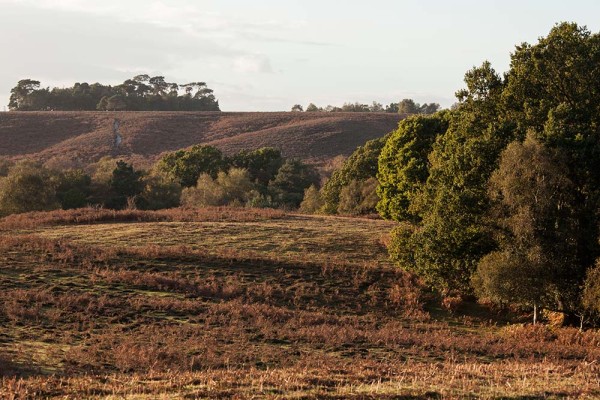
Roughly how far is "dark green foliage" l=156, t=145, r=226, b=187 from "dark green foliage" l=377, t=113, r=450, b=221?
143 feet

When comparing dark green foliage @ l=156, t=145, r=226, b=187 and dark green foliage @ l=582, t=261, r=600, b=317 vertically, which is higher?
dark green foliage @ l=156, t=145, r=226, b=187

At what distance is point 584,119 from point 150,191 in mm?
58525

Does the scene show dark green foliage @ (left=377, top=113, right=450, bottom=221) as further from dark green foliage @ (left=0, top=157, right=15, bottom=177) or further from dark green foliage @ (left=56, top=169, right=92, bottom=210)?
dark green foliage @ (left=0, top=157, right=15, bottom=177)

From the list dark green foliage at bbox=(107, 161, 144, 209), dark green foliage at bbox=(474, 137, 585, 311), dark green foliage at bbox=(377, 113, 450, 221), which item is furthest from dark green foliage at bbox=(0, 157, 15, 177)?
dark green foliage at bbox=(474, 137, 585, 311)

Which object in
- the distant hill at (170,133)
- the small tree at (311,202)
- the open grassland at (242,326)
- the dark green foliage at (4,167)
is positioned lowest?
the open grassland at (242,326)

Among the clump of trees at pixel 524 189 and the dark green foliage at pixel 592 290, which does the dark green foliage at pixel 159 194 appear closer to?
the clump of trees at pixel 524 189

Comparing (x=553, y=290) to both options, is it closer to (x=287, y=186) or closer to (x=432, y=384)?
(x=432, y=384)

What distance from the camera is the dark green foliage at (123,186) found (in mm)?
77938

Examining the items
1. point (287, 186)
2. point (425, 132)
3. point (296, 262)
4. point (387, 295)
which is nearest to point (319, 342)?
point (387, 295)

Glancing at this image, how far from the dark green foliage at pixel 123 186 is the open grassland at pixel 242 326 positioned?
2608 cm

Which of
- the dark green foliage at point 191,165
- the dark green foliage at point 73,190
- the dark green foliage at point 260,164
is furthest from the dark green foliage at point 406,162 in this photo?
the dark green foliage at point 260,164

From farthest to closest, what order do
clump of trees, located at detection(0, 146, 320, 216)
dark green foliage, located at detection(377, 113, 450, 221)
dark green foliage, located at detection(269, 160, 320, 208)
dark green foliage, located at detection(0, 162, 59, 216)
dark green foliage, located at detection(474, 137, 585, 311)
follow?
dark green foliage, located at detection(269, 160, 320, 208), clump of trees, located at detection(0, 146, 320, 216), dark green foliage, located at detection(0, 162, 59, 216), dark green foliage, located at detection(377, 113, 450, 221), dark green foliage, located at detection(474, 137, 585, 311)

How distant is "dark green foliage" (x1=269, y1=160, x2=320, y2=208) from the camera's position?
9100cm

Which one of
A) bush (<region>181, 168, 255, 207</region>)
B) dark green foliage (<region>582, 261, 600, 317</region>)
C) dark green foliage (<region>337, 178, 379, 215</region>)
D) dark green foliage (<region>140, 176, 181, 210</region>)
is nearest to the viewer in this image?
dark green foliage (<region>582, 261, 600, 317</region>)
